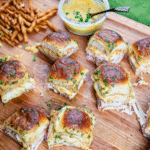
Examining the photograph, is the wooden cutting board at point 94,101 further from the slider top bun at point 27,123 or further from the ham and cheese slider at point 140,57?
the slider top bun at point 27,123

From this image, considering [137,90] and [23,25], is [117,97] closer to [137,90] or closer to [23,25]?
[137,90]

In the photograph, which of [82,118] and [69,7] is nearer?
[82,118]

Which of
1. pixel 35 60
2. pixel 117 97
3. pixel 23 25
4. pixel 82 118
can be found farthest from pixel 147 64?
pixel 23 25

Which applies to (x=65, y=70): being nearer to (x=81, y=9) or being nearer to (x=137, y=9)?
(x=81, y=9)

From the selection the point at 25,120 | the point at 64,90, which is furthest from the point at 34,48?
the point at 25,120

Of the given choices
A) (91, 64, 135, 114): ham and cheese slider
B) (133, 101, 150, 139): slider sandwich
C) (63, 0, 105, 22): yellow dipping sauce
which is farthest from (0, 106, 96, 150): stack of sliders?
(63, 0, 105, 22): yellow dipping sauce
